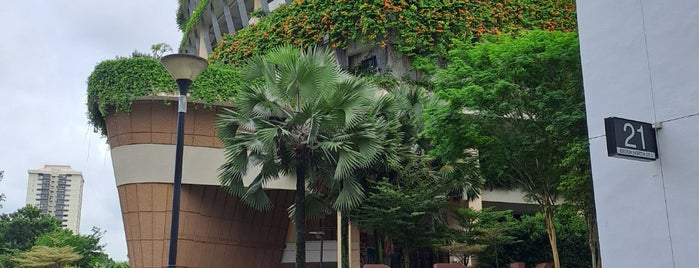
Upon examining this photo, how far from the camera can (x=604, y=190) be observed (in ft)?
30.9

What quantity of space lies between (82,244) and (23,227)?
13.2 metres

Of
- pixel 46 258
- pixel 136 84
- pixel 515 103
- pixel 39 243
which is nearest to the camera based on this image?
pixel 515 103

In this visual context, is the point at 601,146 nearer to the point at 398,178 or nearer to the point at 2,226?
the point at 398,178

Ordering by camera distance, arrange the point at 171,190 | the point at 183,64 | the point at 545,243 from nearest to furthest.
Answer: the point at 183,64, the point at 171,190, the point at 545,243

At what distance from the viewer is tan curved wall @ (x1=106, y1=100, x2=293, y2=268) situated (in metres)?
25.0

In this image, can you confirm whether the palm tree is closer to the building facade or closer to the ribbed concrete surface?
the building facade

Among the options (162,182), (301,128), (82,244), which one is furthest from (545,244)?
(82,244)

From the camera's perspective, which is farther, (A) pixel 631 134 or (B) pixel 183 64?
(B) pixel 183 64

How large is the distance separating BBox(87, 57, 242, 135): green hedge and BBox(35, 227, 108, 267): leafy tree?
26373mm

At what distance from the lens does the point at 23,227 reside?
61.1 meters

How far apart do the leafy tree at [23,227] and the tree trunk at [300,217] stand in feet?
169

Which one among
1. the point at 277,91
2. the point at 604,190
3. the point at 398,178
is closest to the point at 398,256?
the point at 398,178

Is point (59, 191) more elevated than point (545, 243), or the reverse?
point (59, 191)

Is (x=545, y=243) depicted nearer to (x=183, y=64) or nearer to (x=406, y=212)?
(x=406, y=212)
